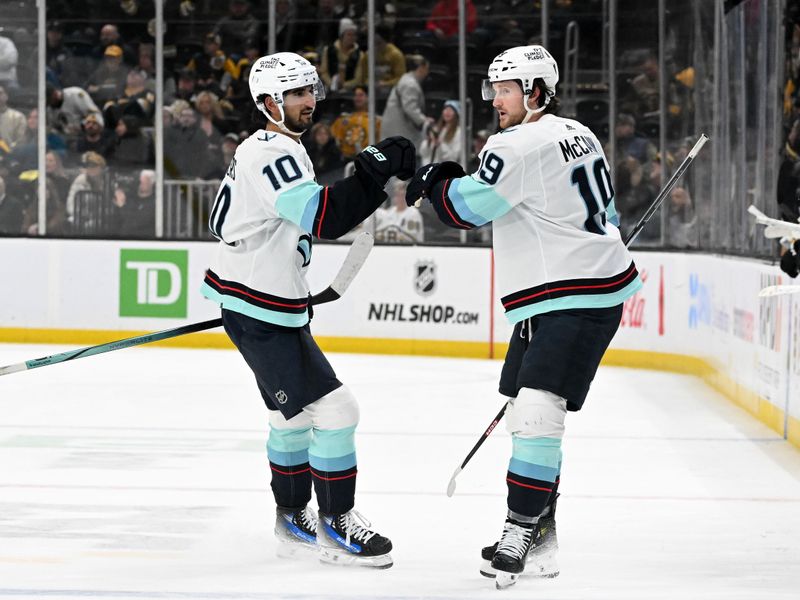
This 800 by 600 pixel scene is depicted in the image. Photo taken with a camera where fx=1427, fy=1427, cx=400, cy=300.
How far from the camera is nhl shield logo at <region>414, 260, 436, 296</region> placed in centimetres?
973

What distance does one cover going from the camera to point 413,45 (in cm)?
1094

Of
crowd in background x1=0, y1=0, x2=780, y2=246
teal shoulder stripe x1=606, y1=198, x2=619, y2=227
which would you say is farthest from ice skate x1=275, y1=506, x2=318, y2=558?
crowd in background x1=0, y1=0, x2=780, y2=246

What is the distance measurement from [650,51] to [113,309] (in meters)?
4.19

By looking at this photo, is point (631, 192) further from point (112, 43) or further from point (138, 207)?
point (112, 43)

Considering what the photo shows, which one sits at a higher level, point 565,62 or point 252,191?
point 565,62

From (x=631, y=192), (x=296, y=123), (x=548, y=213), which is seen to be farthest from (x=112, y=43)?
(x=548, y=213)

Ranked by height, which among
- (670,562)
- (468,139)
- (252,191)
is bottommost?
(670,562)

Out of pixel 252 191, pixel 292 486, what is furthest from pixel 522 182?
pixel 292 486

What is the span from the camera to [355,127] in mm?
10891

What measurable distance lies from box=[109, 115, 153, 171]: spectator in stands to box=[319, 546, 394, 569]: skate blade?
296 inches

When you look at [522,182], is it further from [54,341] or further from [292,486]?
Result: [54,341]

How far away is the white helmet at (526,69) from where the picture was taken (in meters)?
3.55

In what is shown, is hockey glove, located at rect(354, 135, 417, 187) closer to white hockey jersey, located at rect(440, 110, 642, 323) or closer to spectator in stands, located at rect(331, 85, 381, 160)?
white hockey jersey, located at rect(440, 110, 642, 323)

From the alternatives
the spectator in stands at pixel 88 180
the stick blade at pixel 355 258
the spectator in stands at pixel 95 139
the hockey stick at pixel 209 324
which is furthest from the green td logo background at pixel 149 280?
the stick blade at pixel 355 258
